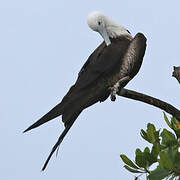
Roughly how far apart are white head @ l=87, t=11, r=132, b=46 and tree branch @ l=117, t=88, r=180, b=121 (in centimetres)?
118

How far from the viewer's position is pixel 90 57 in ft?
13.6

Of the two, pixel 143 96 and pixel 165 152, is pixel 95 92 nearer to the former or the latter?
pixel 143 96

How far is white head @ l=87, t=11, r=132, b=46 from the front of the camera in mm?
4426

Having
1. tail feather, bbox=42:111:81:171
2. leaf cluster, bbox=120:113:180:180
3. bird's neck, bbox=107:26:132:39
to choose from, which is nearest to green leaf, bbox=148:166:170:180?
leaf cluster, bbox=120:113:180:180

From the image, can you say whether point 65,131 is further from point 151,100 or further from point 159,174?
point 159,174


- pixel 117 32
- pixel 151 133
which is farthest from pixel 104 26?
pixel 151 133

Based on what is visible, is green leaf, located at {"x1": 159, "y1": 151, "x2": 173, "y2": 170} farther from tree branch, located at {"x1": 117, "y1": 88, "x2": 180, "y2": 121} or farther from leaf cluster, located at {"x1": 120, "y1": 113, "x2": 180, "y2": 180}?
tree branch, located at {"x1": 117, "y1": 88, "x2": 180, "y2": 121}

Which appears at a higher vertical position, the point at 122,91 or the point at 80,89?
the point at 80,89

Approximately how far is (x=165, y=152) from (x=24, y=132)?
3.56ft

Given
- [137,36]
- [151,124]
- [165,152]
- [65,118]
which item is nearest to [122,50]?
[137,36]

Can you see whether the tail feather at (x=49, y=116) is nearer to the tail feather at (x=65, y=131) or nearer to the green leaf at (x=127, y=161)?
the tail feather at (x=65, y=131)

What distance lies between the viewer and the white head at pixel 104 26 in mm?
4426

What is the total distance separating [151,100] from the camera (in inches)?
121

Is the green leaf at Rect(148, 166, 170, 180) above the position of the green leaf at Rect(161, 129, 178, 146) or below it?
below
